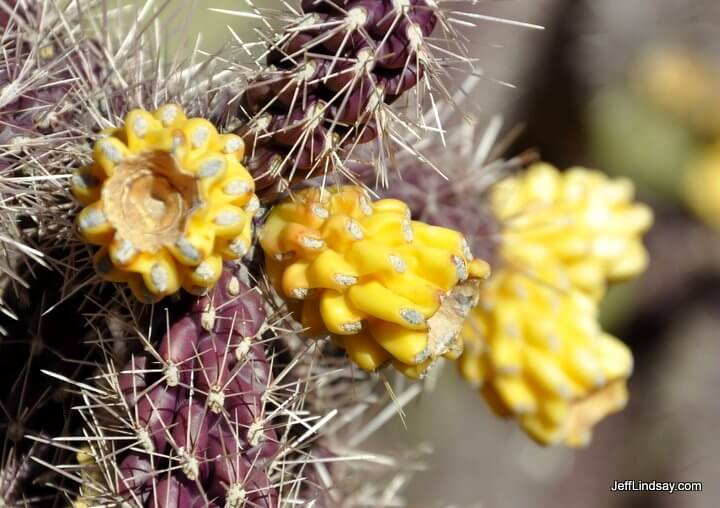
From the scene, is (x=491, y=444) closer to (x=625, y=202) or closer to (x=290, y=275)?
(x=625, y=202)

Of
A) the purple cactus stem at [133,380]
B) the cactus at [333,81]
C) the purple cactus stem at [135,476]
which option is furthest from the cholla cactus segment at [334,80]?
the purple cactus stem at [135,476]

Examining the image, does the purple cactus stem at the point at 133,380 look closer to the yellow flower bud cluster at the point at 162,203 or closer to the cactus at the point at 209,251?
the cactus at the point at 209,251

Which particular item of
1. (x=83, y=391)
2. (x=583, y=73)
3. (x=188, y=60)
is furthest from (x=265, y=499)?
(x=583, y=73)

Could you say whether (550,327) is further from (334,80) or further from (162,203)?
(162,203)

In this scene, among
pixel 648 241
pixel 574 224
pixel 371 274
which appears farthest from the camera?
pixel 648 241

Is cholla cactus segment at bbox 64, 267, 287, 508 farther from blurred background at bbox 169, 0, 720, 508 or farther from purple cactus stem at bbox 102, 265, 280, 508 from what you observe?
blurred background at bbox 169, 0, 720, 508

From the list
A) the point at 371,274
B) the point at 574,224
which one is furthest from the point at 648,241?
the point at 371,274

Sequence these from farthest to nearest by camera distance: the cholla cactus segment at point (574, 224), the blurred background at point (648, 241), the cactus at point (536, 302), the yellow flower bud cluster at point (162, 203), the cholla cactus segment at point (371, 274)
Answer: the blurred background at point (648, 241), the cholla cactus segment at point (574, 224), the cactus at point (536, 302), the cholla cactus segment at point (371, 274), the yellow flower bud cluster at point (162, 203)
